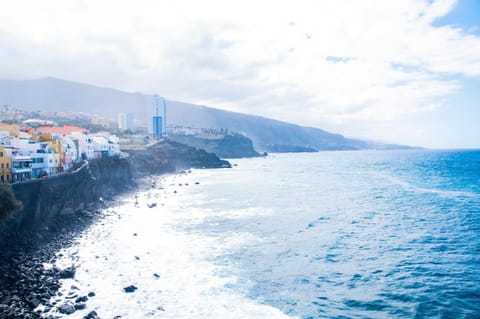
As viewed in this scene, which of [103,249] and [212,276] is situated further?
[103,249]

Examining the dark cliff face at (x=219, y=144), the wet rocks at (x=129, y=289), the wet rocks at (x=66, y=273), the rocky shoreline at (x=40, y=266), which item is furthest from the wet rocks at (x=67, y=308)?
the dark cliff face at (x=219, y=144)

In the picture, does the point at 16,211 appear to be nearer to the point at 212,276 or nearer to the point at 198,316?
the point at 212,276

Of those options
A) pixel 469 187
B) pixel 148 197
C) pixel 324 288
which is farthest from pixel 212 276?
pixel 469 187

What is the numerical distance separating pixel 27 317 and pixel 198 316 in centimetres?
709

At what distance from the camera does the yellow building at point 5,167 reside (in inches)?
1164

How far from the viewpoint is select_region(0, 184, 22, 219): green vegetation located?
2270cm

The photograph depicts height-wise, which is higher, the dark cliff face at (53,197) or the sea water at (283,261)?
the dark cliff face at (53,197)

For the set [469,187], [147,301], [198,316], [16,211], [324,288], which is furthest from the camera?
[469,187]

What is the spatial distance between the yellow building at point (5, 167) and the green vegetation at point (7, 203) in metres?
7.06

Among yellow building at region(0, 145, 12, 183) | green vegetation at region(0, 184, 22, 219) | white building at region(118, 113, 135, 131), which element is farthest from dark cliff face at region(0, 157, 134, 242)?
white building at region(118, 113, 135, 131)

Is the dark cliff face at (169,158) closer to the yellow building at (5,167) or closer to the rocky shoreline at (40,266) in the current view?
the rocky shoreline at (40,266)

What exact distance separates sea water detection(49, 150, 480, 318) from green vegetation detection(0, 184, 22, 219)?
4.79 metres

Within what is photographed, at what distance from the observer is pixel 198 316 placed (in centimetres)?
1527

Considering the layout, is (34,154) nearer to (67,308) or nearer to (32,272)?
(32,272)
